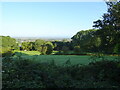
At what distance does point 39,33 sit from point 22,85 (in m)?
1.48

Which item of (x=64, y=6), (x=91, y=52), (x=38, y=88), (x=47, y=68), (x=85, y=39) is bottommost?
(x=38, y=88)

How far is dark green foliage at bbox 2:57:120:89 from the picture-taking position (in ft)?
7.98

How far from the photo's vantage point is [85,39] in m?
3.33

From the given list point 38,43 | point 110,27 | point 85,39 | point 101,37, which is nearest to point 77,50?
point 85,39

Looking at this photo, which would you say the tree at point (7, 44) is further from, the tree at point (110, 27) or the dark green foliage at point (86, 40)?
the tree at point (110, 27)

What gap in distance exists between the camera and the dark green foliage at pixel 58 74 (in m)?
2.43

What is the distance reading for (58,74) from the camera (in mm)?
2646

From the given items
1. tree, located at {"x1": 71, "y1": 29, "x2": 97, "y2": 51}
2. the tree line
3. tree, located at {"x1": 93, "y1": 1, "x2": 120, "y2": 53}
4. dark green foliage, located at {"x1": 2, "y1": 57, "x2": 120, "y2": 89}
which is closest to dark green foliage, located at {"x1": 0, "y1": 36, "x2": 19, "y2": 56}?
the tree line

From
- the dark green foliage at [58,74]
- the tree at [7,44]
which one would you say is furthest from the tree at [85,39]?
the tree at [7,44]

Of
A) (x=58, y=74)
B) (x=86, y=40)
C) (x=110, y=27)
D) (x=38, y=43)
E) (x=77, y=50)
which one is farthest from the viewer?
(x=38, y=43)

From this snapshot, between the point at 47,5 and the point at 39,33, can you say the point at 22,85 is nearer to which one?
the point at 39,33

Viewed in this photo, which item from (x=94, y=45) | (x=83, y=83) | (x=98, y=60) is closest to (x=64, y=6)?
(x=94, y=45)

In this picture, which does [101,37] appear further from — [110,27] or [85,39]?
[85,39]

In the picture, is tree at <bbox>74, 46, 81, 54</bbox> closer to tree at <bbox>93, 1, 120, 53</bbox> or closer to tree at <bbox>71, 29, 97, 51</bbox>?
tree at <bbox>71, 29, 97, 51</bbox>
